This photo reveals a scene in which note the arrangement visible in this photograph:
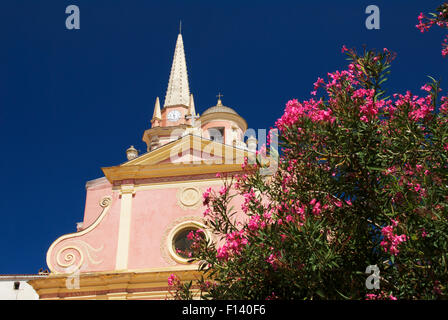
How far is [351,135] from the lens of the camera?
22.7 ft

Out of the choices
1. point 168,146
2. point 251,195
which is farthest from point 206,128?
point 251,195

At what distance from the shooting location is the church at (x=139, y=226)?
1673 cm

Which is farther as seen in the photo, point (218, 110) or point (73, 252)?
point (218, 110)

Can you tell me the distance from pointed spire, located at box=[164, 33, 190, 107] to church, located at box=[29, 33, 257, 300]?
2022 centimetres

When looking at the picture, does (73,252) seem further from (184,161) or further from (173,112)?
(173,112)

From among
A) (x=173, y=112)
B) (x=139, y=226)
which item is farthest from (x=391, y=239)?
(x=173, y=112)

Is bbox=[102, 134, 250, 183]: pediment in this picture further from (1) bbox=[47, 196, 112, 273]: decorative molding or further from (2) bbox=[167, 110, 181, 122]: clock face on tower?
(2) bbox=[167, 110, 181, 122]: clock face on tower

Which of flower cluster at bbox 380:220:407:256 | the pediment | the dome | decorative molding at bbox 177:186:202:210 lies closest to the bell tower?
the dome

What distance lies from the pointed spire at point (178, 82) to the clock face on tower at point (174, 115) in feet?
2.44

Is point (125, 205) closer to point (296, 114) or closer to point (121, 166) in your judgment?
point (121, 166)

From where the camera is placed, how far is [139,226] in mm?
17891

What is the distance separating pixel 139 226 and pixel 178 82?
2453 cm

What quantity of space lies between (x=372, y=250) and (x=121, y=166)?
43.2 ft

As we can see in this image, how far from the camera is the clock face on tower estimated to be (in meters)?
38.0
